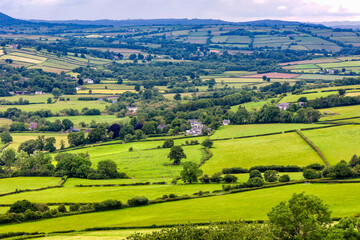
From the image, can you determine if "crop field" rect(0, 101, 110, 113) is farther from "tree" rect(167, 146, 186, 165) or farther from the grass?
the grass

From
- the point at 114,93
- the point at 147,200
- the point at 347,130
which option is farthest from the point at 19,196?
the point at 114,93

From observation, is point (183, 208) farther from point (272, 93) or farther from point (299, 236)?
point (272, 93)

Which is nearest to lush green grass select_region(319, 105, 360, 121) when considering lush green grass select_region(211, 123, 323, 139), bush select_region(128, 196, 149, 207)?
lush green grass select_region(211, 123, 323, 139)

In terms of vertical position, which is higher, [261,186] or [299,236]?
[299,236]

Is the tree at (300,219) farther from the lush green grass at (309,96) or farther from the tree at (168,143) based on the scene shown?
the lush green grass at (309,96)

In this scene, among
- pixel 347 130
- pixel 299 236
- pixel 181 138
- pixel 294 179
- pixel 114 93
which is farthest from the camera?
pixel 114 93

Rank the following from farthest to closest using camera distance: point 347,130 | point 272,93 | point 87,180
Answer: point 272,93
point 347,130
point 87,180
